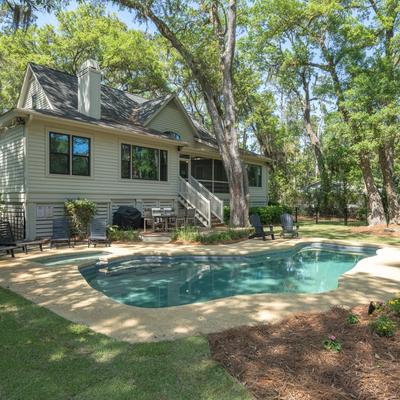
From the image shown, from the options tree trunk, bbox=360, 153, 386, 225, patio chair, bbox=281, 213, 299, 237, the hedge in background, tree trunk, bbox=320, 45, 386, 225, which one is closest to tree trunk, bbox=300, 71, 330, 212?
tree trunk, bbox=320, 45, 386, 225

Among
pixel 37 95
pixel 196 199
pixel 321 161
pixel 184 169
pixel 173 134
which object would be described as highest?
pixel 37 95

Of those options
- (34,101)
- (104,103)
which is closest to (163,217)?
(104,103)

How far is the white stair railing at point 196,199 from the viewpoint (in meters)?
15.6

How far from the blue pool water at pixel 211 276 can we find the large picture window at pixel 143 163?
6488 millimetres

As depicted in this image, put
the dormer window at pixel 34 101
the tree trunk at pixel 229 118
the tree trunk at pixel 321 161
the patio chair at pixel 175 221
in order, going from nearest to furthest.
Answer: the patio chair at pixel 175 221 → the tree trunk at pixel 229 118 → the dormer window at pixel 34 101 → the tree trunk at pixel 321 161

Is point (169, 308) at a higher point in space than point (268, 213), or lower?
lower

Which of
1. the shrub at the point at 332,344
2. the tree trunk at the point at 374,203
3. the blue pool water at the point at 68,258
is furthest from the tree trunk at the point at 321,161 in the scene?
the shrub at the point at 332,344

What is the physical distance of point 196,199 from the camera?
16.4m

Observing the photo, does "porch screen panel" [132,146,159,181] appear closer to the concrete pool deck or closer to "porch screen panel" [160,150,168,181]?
"porch screen panel" [160,150,168,181]

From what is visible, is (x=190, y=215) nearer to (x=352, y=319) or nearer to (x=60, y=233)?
(x=60, y=233)

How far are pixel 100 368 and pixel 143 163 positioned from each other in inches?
516

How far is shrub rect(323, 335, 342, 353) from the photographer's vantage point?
336cm

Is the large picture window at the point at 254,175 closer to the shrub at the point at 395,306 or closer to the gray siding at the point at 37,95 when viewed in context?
the gray siding at the point at 37,95

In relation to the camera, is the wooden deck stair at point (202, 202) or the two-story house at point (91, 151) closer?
the two-story house at point (91, 151)
